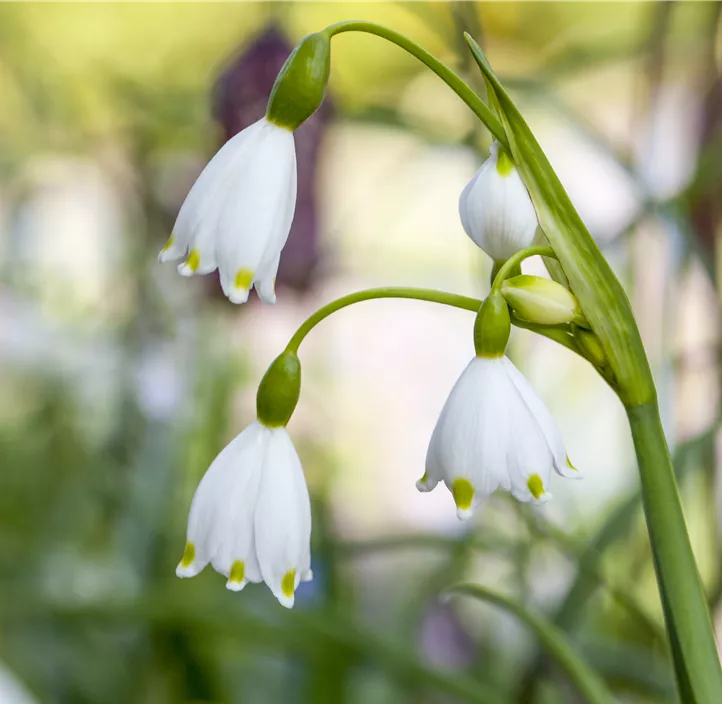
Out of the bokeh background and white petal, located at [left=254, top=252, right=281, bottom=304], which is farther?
the bokeh background

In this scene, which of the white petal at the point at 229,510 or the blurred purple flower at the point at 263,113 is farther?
the blurred purple flower at the point at 263,113

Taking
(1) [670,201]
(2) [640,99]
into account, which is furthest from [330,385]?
(1) [670,201]

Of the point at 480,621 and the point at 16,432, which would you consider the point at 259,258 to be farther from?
the point at 16,432

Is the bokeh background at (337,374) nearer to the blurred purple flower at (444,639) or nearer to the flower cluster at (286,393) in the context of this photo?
the blurred purple flower at (444,639)

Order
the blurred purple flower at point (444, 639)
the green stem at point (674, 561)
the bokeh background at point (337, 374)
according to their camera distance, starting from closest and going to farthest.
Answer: the green stem at point (674, 561), the bokeh background at point (337, 374), the blurred purple flower at point (444, 639)

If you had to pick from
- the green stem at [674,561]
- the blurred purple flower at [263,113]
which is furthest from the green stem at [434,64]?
the blurred purple flower at [263,113]

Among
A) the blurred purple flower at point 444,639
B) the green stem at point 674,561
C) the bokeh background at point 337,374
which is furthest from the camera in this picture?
the blurred purple flower at point 444,639

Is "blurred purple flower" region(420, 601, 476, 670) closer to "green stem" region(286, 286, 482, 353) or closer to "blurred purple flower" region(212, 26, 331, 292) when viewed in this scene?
"blurred purple flower" region(212, 26, 331, 292)

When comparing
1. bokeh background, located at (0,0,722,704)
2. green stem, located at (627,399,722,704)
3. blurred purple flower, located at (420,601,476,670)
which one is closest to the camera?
green stem, located at (627,399,722,704)

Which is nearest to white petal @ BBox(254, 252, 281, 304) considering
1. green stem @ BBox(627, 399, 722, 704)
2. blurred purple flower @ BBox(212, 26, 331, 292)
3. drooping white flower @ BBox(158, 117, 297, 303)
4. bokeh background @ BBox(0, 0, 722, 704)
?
drooping white flower @ BBox(158, 117, 297, 303)
